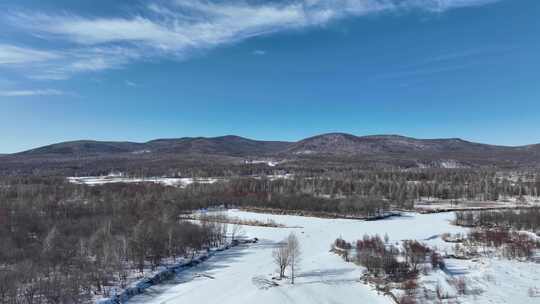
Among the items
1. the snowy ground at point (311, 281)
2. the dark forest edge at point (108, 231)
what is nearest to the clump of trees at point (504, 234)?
the snowy ground at point (311, 281)

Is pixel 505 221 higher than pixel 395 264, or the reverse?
pixel 505 221

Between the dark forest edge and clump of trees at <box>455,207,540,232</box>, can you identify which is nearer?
the dark forest edge

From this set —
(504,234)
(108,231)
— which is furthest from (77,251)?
(504,234)

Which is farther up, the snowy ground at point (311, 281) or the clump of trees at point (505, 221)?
the clump of trees at point (505, 221)

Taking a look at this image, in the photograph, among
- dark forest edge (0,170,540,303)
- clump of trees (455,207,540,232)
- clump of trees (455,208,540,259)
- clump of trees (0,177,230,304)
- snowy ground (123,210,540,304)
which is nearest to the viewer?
clump of trees (0,177,230,304)

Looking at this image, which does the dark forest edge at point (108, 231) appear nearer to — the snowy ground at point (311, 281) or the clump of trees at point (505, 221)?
the snowy ground at point (311, 281)

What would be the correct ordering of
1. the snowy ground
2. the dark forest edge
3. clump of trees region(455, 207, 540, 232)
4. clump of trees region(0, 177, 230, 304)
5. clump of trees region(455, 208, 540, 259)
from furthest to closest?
clump of trees region(455, 207, 540, 232), clump of trees region(455, 208, 540, 259), the dark forest edge, the snowy ground, clump of trees region(0, 177, 230, 304)

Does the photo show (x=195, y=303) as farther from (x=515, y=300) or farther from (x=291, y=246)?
(x=515, y=300)

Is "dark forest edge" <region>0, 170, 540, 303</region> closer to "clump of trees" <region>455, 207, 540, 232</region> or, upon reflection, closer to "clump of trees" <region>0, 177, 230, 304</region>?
"clump of trees" <region>0, 177, 230, 304</region>

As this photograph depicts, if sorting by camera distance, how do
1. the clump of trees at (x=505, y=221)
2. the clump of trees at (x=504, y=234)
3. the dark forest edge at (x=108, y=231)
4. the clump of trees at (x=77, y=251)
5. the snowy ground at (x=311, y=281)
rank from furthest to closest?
the clump of trees at (x=505, y=221), the clump of trees at (x=504, y=234), the dark forest edge at (x=108, y=231), the snowy ground at (x=311, y=281), the clump of trees at (x=77, y=251)

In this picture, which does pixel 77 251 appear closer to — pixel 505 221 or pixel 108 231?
pixel 108 231

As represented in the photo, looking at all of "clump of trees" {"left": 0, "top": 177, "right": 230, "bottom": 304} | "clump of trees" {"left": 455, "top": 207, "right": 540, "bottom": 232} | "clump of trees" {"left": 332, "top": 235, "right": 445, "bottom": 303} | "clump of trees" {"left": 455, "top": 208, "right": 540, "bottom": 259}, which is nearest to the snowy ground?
"clump of trees" {"left": 332, "top": 235, "right": 445, "bottom": 303}

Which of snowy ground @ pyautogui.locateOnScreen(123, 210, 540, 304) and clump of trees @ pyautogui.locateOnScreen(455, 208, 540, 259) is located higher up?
clump of trees @ pyautogui.locateOnScreen(455, 208, 540, 259)
